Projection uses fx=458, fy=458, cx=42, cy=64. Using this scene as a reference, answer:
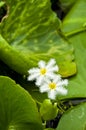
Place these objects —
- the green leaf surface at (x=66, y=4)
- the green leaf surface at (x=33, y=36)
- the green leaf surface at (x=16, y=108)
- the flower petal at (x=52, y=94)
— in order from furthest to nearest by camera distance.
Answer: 1. the green leaf surface at (x=66, y=4)
2. the green leaf surface at (x=33, y=36)
3. the flower petal at (x=52, y=94)
4. the green leaf surface at (x=16, y=108)

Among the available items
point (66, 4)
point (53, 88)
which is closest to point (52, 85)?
point (53, 88)

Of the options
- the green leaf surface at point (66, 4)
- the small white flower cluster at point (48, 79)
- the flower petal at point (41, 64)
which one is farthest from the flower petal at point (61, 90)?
the green leaf surface at point (66, 4)

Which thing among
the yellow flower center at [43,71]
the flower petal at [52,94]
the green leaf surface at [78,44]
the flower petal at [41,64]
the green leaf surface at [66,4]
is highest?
the yellow flower center at [43,71]

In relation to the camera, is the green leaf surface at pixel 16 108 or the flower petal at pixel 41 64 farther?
the flower petal at pixel 41 64

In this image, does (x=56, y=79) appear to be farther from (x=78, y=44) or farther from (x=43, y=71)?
(x=78, y=44)

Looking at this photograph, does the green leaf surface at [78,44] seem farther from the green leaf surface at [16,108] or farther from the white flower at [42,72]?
the green leaf surface at [16,108]

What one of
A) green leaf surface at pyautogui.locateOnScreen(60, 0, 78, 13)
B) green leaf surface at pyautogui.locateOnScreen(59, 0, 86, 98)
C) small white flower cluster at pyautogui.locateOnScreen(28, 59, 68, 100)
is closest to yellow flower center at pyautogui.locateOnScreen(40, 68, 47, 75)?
small white flower cluster at pyautogui.locateOnScreen(28, 59, 68, 100)

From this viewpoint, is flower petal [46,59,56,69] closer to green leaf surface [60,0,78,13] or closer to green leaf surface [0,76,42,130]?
green leaf surface [0,76,42,130]
